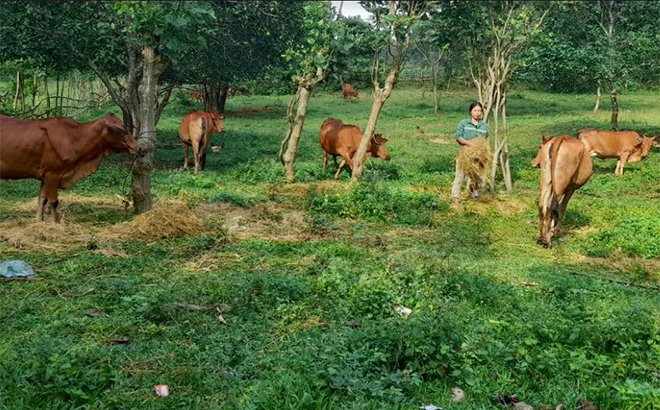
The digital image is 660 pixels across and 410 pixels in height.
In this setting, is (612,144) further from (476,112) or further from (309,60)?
(309,60)

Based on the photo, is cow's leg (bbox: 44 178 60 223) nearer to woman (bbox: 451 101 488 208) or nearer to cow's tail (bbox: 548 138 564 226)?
woman (bbox: 451 101 488 208)

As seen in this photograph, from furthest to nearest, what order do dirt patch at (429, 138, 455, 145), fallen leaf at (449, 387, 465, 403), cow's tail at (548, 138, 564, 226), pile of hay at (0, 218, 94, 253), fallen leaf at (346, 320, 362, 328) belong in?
dirt patch at (429, 138, 455, 145)
cow's tail at (548, 138, 564, 226)
pile of hay at (0, 218, 94, 253)
fallen leaf at (346, 320, 362, 328)
fallen leaf at (449, 387, 465, 403)

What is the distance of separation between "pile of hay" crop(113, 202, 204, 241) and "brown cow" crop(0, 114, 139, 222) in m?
1.14

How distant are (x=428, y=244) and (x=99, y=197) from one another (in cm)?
603

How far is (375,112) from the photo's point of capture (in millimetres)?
14086

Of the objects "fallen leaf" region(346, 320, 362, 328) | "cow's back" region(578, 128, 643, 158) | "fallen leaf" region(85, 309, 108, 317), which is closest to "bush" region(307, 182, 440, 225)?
"fallen leaf" region(346, 320, 362, 328)

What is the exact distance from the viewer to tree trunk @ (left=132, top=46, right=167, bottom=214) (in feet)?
32.4

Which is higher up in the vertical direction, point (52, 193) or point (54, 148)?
point (54, 148)

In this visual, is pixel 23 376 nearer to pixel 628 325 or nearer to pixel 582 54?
pixel 628 325

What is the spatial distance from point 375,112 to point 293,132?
1804 millimetres

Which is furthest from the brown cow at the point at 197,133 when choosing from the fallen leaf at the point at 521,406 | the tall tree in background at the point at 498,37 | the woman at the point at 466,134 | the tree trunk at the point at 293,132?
the fallen leaf at the point at 521,406

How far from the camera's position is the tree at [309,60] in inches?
504

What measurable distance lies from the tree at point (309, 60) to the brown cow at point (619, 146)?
25.2 feet

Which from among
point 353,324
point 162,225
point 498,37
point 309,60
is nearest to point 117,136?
point 162,225
